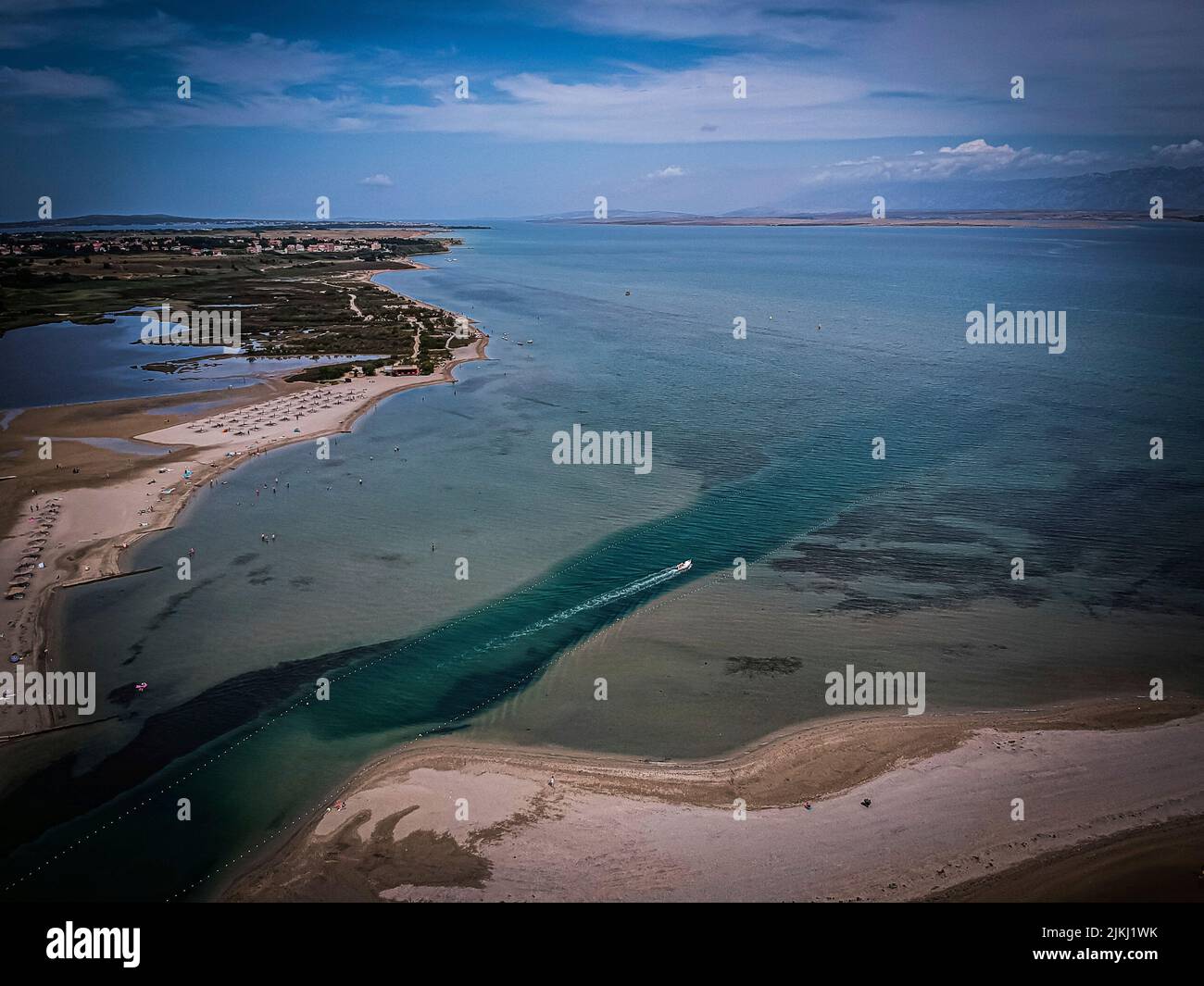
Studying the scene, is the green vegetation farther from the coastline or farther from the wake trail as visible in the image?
the wake trail

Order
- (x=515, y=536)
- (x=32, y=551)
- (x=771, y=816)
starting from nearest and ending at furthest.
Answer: (x=771, y=816), (x=32, y=551), (x=515, y=536)

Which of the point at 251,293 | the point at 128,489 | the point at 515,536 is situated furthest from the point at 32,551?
the point at 251,293

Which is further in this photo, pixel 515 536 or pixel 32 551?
pixel 515 536

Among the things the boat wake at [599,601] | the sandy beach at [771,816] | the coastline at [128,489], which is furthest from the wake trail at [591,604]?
the coastline at [128,489]

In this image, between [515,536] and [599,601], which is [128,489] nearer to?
[515,536]

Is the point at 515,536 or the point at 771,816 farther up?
the point at 515,536
